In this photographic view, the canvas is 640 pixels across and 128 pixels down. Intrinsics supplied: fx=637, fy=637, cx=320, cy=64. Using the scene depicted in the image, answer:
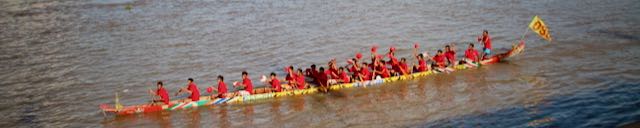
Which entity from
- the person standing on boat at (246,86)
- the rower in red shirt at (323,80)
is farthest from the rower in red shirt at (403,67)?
the person standing on boat at (246,86)

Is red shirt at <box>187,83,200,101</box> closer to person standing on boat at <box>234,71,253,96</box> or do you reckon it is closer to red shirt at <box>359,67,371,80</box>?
person standing on boat at <box>234,71,253,96</box>

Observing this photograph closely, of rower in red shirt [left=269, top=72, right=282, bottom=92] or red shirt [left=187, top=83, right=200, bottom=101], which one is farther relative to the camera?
rower in red shirt [left=269, top=72, right=282, bottom=92]

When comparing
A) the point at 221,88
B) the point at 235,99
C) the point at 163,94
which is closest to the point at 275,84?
the point at 235,99

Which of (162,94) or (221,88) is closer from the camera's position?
(162,94)

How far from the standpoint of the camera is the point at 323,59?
2602 centimetres

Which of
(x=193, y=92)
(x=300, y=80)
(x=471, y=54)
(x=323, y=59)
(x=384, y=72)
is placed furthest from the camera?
(x=323, y=59)

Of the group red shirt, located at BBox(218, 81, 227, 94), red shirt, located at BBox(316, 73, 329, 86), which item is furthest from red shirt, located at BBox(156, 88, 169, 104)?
red shirt, located at BBox(316, 73, 329, 86)

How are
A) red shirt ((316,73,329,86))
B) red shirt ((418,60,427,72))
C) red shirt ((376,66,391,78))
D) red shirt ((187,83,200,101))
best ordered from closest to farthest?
red shirt ((187,83,200,101))
red shirt ((316,73,329,86))
red shirt ((376,66,391,78))
red shirt ((418,60,427,72))

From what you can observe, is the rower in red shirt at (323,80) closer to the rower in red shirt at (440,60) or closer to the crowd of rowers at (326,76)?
the crowd of rowers at (326,76)

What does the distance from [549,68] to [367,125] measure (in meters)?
8.68

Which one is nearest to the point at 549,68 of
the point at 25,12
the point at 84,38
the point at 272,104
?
the point at 272,104

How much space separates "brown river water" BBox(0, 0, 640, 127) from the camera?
60.2ft

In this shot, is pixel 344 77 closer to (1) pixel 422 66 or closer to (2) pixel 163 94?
(1) pixel 422 66

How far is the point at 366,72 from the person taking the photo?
2116cm
